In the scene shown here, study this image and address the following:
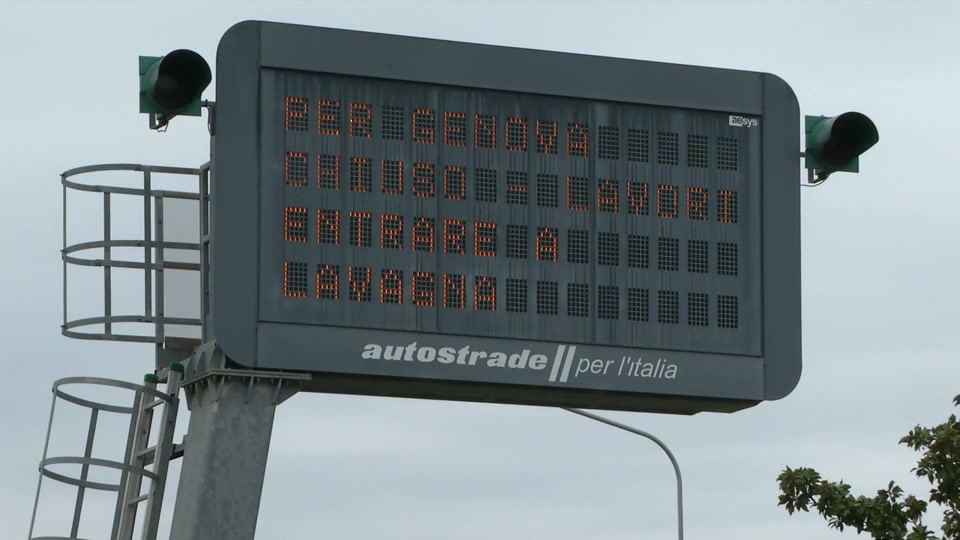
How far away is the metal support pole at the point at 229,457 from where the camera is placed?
84.3 feet

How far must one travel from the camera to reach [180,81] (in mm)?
26094

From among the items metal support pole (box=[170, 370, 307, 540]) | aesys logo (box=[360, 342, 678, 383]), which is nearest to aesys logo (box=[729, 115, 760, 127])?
aesys logo (box=[360, 342, 678, 383])

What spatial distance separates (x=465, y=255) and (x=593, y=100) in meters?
2.62

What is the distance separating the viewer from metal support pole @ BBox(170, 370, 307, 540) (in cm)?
2569

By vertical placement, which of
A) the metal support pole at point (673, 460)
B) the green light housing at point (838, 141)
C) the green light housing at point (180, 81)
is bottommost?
the metal support pole at point (673, 460)

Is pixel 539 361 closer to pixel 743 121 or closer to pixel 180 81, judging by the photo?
pixel 743 121

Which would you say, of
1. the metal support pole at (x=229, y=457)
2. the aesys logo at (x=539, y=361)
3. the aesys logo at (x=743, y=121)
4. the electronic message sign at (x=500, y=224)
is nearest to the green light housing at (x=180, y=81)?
the electronic message sign at (x=500, y=224)

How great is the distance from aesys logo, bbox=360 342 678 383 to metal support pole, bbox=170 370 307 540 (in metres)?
1.23

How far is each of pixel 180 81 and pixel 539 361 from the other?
208 inches

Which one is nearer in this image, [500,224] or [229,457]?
[229,457]

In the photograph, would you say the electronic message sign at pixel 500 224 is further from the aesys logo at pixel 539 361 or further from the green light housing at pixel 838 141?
the green light housing at pixel 838 141

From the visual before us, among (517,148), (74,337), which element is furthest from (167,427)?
(517,148)

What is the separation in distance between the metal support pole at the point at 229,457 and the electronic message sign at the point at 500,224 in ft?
1.36

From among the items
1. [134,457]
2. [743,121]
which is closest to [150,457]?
[134,457]
